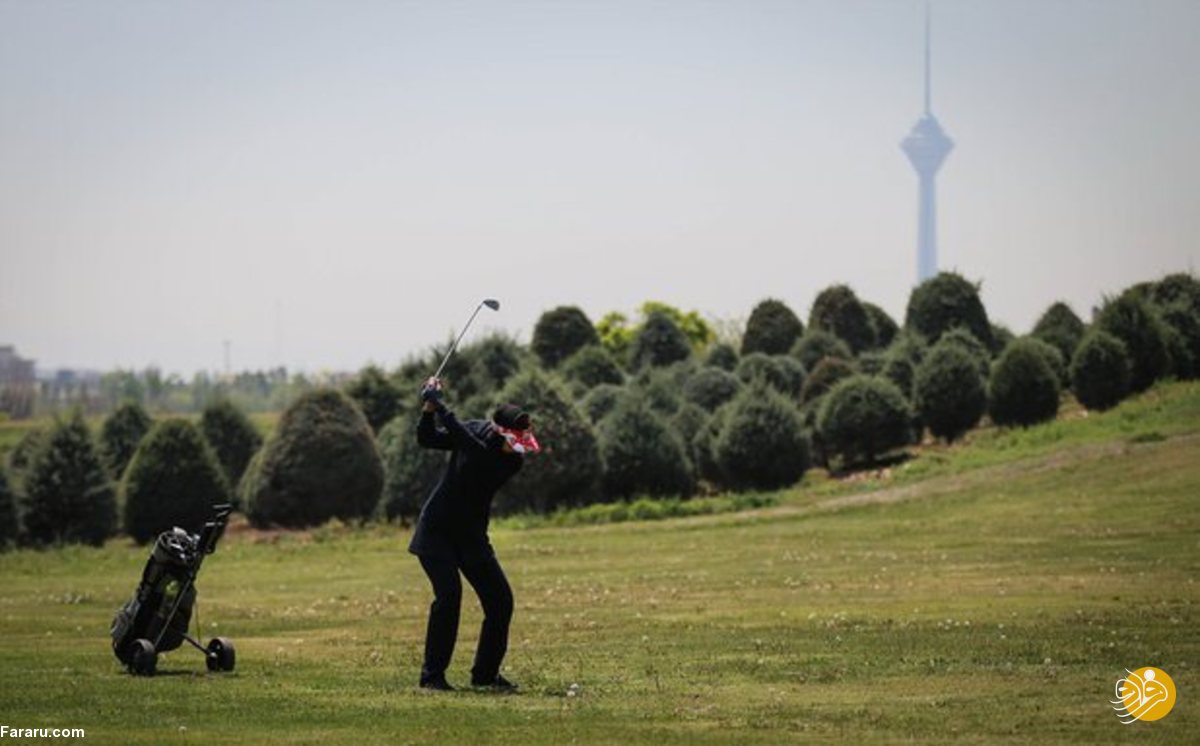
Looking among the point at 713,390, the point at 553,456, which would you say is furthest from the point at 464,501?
the point at 713,390

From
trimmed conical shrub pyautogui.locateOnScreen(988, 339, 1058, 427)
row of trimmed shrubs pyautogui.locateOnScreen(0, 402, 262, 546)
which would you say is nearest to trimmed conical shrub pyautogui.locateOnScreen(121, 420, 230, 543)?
row of trimmed shrubs pyautogui.locateOnScreen(0, 402, 262, 546)

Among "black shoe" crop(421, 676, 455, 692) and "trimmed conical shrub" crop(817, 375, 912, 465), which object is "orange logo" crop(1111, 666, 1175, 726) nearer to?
"black shoe" crop(421, 676, 455, 692)

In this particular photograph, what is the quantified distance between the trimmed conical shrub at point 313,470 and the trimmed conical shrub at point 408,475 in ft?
3.09

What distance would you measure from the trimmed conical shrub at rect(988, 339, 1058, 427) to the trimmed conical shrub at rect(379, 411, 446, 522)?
18854 mm

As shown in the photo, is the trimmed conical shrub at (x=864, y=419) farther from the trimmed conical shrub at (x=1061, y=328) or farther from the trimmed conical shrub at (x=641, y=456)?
the trimmed conical shrub at (x=1061, y=328)

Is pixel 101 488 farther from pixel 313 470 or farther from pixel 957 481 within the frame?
pixel 957 481

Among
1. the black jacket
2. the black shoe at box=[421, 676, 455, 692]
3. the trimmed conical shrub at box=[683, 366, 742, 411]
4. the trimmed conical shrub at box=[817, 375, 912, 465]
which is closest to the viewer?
the black shoe at box=[421, 676, 455, 692]

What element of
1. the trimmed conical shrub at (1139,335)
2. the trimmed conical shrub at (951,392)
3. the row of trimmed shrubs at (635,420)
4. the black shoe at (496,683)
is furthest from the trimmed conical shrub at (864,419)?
the black shoe at (496,683)

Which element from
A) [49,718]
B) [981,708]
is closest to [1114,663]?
[981,708]

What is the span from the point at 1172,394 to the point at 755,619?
39.6 metres

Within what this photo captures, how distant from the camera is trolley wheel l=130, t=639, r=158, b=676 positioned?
1881 centimetres

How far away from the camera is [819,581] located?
105ft

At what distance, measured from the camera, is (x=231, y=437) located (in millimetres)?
67625

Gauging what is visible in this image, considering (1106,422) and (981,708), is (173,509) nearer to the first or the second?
(1106,422)
